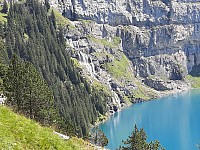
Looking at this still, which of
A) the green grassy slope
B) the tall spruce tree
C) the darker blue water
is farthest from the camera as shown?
the darker blue water

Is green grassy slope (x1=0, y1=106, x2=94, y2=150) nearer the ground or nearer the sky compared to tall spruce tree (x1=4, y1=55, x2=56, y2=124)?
nearer the sky

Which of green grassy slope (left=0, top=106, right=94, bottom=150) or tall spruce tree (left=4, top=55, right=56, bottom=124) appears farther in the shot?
tall spruce tree (left=4, top=55, right=56, bottom=124)

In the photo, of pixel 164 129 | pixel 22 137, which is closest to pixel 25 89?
pixel 22 137

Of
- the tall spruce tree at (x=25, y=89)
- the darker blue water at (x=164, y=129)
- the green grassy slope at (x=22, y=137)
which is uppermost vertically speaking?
the green grassy slope at (x=22, y=137)

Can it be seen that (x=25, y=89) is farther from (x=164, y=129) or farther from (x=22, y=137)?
(x=164, y=129)

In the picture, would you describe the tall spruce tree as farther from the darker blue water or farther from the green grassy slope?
the darker blue water

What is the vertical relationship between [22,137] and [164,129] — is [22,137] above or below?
above

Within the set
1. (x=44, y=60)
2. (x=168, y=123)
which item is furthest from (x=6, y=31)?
(x=168, y=123)

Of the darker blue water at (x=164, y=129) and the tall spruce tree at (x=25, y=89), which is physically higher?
the tall spruce tree at (x=25, y=89)

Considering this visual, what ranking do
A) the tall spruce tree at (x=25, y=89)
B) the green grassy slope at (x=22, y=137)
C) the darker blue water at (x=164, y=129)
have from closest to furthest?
the green grassy slope at (x=22, y=137), the tall spruce tree at (x=25, y=89), the darker blue water at (x=164, y=129)

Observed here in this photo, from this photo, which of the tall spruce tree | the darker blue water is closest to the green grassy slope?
the tall spruce tree

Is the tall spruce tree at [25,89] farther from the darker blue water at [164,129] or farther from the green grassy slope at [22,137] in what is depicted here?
the darker blue water at [164,129]

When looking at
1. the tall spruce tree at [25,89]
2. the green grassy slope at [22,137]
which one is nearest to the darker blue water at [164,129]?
the tall spruce tree at [25,89]

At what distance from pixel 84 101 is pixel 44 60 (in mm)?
33332
